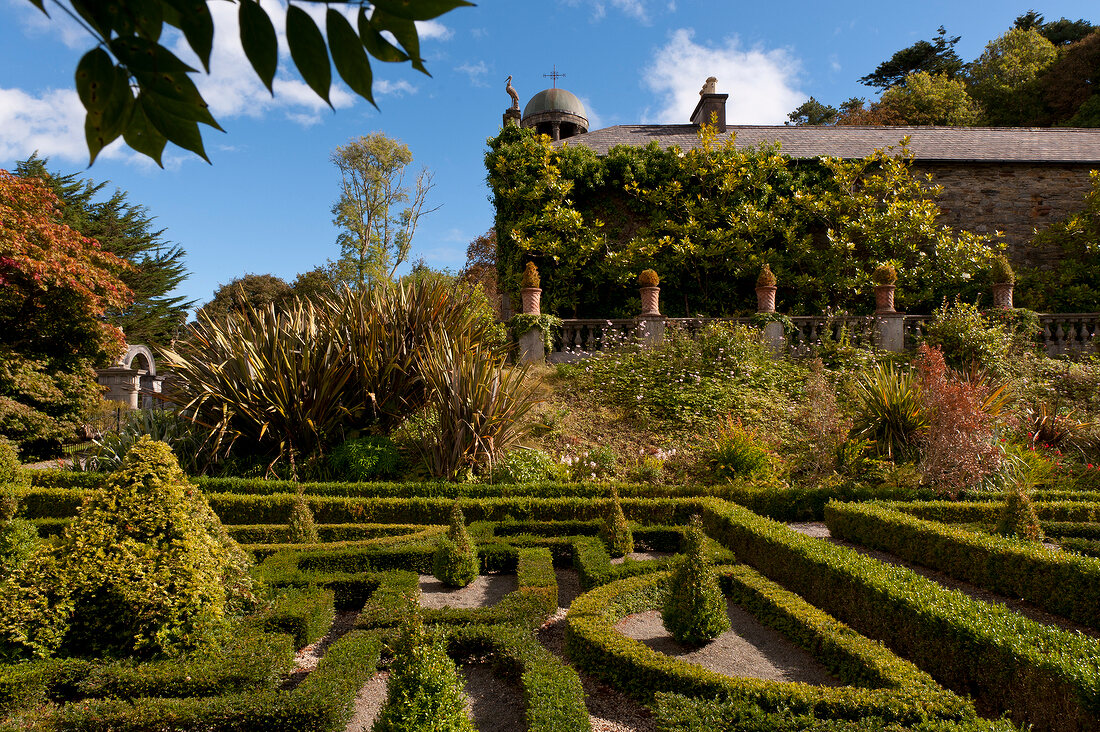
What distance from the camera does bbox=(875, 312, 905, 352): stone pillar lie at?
12.3 metres

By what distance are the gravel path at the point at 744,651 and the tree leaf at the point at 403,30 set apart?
3679 mm

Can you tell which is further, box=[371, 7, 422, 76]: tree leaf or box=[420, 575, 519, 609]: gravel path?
box=[420, 575, 519, 609]: gravel path

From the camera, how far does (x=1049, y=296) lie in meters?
15.4

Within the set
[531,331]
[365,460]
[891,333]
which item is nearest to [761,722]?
[365,460]

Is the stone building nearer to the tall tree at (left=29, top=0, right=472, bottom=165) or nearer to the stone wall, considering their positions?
the stone wall

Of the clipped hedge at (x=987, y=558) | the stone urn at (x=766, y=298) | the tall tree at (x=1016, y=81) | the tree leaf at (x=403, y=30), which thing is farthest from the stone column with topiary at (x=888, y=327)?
the tall tree at (x=1016, y=81)

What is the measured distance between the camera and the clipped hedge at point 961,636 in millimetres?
2977

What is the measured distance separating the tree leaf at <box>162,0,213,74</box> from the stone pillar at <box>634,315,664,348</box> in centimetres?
1118

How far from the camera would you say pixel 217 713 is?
2977 mm

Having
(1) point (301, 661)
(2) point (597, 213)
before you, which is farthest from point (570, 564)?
(2) point (597, 213)

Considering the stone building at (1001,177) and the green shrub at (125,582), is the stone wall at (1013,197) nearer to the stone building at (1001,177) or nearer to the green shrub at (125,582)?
the stone building at (1001,177)

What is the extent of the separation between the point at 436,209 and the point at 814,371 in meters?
20.1

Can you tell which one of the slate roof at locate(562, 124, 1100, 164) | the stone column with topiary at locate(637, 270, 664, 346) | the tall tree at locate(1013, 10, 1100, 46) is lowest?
the stone column with topiary at locate(637, 270, 664, 346)

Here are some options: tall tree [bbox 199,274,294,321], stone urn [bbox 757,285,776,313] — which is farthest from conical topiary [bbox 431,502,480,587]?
tall tree [bbox 199,274,294,321]
